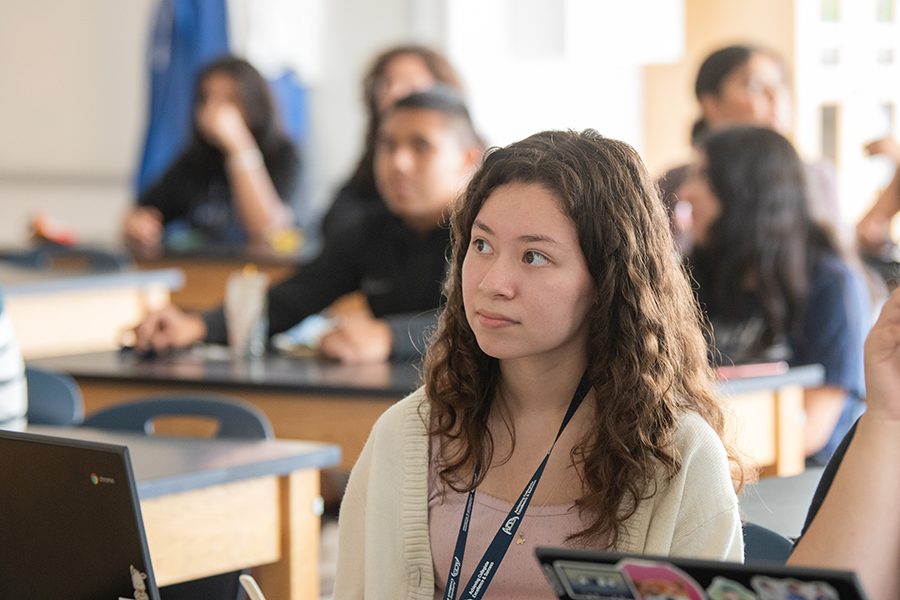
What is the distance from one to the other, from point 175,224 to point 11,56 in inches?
99.7

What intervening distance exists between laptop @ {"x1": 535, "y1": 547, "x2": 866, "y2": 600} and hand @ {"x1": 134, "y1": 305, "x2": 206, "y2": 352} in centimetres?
221

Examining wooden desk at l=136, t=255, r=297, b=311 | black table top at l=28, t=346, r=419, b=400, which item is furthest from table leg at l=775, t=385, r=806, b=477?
wooden desk at l=136, t=255, r=297, b=311

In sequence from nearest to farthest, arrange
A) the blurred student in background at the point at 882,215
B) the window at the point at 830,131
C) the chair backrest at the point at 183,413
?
the chair backrest at the point at 183,413 → the blurred student in background at the point at 882,215 → the window at the point at 830,131

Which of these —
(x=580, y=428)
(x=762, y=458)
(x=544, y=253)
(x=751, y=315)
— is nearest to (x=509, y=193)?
(x=544, y=253)

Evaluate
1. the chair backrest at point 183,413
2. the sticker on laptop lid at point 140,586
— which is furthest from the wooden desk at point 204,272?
the sticker on laptop lid at point 140,586

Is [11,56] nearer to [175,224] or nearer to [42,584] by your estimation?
[175,224]

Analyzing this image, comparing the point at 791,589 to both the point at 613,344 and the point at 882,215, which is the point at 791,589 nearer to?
the point at 613,344

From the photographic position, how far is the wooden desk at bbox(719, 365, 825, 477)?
239 centimetres

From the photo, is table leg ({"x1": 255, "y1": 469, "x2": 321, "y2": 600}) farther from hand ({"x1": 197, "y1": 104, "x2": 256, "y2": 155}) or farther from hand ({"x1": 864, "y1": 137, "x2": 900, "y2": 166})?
hand ({"x1": 197, "y1": 104, "x2": 256, "y2": 155})

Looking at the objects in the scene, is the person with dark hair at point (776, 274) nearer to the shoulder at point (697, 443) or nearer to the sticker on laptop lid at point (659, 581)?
the shoulder at point (697, 443)

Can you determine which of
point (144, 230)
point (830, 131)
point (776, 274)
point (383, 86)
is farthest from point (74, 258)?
point (830, 131)

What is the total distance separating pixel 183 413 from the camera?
2.06 metres

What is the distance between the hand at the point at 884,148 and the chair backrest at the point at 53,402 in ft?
9.57

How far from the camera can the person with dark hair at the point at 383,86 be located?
4012 millimetres
